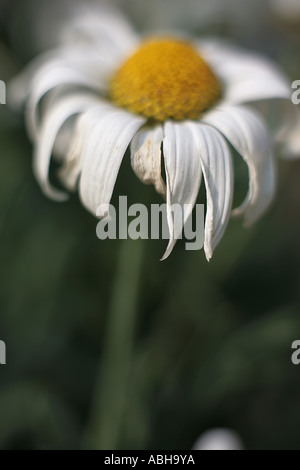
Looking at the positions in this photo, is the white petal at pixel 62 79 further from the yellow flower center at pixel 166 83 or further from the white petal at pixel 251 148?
the white petal at pixel 251 148

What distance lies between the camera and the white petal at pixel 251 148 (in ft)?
3.30

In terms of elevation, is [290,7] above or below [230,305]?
above

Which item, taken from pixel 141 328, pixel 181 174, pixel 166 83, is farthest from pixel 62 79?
pixel 141 328

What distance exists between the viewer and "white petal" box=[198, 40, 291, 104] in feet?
3.69

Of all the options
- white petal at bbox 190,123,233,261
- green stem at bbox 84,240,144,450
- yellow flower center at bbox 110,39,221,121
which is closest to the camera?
white petal at bbox 190,123,233,261

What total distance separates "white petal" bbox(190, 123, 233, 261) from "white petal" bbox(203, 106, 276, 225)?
0.14 feet

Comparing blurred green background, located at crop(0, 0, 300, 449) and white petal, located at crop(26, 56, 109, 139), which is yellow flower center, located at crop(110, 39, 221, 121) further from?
blurred green background, located at crop(0, 0, 300, 449)

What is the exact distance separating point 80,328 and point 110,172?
27.7 inches

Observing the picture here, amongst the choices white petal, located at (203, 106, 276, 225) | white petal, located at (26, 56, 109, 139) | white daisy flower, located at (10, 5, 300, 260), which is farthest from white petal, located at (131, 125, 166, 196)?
white petal, located at (26, 56, 109, 139)

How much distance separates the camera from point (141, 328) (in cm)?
157

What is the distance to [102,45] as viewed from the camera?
1334 millimetres

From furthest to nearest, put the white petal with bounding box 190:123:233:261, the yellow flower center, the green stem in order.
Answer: the green stem < the yellow flower center < the white petal with bounding box 190:123:233:261
